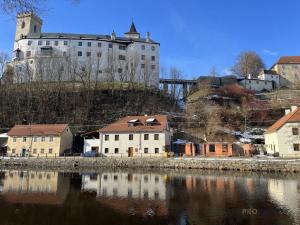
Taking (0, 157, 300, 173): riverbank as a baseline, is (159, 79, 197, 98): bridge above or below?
above

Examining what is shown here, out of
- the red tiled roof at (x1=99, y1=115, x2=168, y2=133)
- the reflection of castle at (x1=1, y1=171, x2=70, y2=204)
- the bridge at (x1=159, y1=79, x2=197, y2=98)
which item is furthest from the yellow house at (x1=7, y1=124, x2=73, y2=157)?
the bridge at (x1=159, y1=79, x2=197, y2=98)

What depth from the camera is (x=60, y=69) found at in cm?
7675

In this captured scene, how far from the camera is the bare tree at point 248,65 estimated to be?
98.5 metres

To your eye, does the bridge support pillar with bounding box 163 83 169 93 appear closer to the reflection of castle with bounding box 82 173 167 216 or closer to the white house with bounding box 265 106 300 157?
the white house with bounding box 265 106 300 157

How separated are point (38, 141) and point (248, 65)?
2982 inches

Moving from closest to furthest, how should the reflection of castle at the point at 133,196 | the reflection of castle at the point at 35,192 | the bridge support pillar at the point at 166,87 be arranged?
1. the reflection of castle at the point at 133,196
2. the reflection of castle at the point at 35,192
3. the bridge support pillar at the point at 166,87

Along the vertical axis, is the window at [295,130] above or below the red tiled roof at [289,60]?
below

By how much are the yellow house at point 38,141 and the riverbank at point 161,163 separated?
513cm

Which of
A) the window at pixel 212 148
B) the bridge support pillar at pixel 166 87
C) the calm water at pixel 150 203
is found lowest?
the calm water at pixel 150 203

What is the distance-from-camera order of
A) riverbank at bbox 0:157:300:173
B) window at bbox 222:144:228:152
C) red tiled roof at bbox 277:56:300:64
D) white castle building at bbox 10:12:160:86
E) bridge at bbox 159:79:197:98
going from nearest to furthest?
riverbank at bbox 0:157:300:173, window at bbox 222:144:228:152, white castle building at bbox 10:12:160:86, bridge at bbox 159:79:197:98, red tiled roof at bbox 277:56:300:64

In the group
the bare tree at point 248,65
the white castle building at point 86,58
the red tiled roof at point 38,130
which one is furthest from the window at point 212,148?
the bare tree at point 248,65

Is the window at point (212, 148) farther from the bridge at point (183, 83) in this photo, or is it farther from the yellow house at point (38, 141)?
the bridge at point (183, 83)

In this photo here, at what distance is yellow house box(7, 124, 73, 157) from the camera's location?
49.0 meters

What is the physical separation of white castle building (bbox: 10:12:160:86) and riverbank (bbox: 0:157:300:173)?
3732 cm
